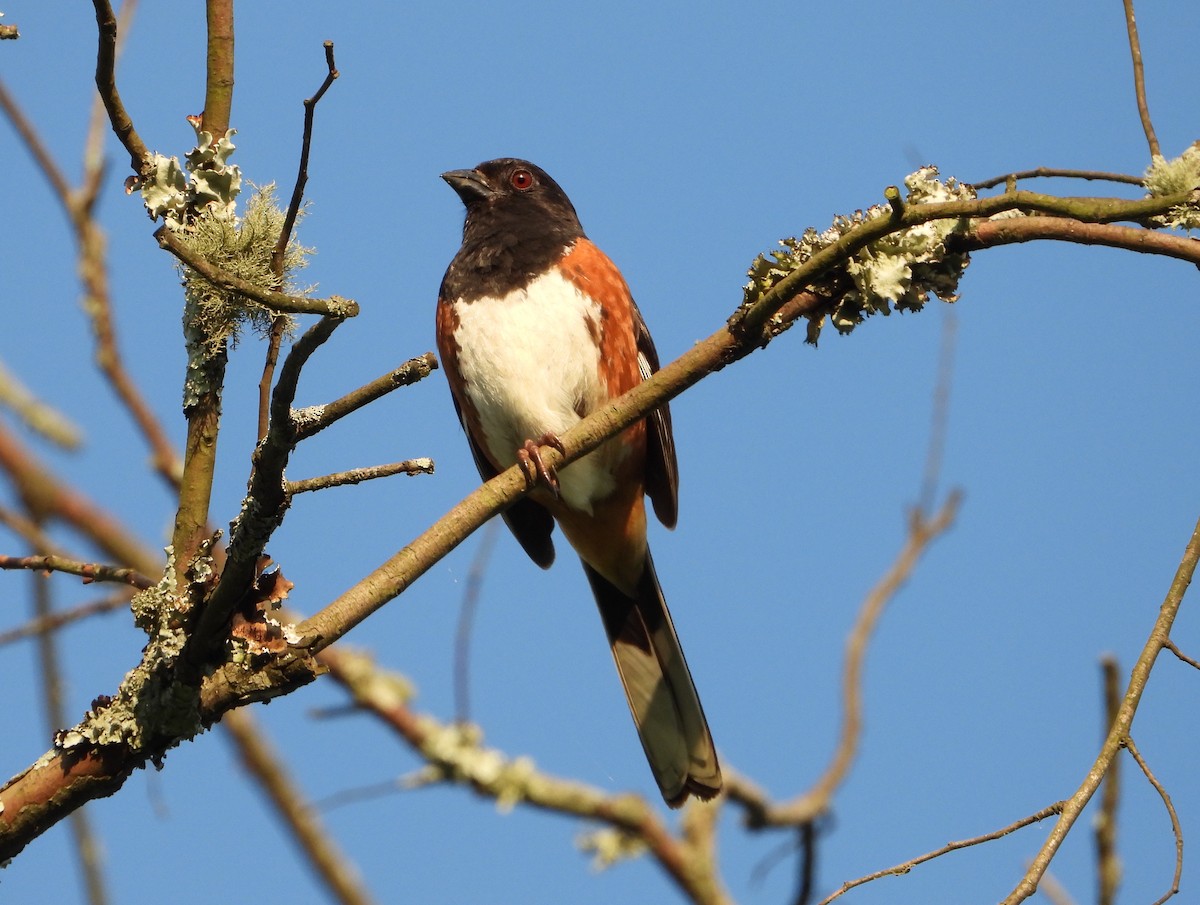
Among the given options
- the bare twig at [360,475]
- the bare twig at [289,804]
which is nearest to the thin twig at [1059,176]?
the bare twig at [360,475]

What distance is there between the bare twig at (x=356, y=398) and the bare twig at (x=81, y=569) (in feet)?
1.41

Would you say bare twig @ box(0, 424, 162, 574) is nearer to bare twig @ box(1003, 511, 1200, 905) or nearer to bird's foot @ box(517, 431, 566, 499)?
bird's foot @ box(517, 431, 566, 499)

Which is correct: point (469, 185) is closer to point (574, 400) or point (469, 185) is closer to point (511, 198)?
point (511, 198)

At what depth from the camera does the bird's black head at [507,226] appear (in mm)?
3510

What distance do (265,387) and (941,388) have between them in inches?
119

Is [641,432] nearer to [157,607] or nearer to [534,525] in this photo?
[534,525]

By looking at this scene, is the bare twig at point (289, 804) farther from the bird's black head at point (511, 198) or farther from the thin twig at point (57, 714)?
the bird's black head at point (511, 198)

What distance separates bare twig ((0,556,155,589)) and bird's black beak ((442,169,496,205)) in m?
2.25

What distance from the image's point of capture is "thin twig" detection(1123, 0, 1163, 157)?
1.99 metres

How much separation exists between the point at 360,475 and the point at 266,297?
0.34 metres

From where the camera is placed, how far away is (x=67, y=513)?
8.54ft

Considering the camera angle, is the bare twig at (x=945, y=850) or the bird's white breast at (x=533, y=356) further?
the bird's white breast at (x=533, y=356)

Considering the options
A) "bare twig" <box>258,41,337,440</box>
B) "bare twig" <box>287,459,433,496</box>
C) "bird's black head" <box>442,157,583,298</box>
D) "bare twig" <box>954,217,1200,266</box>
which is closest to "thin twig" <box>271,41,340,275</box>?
"bare twig" <box>258,41,337,440</box>

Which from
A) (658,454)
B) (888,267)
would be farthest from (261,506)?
(658,454)
